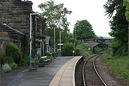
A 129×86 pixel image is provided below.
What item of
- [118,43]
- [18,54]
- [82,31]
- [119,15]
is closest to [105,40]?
[82,31]

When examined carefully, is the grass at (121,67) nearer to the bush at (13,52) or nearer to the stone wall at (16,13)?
the bush at (13,52)

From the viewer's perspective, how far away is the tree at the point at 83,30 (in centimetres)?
15381

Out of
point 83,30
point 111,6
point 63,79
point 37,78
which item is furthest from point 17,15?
point 83,30

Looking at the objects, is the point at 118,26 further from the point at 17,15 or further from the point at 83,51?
the point at 83,51

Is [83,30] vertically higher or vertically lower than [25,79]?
higher

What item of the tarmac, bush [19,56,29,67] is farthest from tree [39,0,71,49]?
the tarmac

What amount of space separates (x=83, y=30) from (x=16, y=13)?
10721cm

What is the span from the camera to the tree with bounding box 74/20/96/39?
15381cm

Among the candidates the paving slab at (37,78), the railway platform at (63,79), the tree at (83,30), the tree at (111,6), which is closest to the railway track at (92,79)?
the railway platform at (63,79)

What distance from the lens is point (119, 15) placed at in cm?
5669

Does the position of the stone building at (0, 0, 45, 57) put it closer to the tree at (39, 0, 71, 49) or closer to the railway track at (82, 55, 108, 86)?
the railway track at (82, 55, 108, 86)

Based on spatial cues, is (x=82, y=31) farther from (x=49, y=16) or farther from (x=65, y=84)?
(x=65, y=84)

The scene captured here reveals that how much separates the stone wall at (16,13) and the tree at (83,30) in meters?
101

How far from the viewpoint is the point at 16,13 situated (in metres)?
51.3
